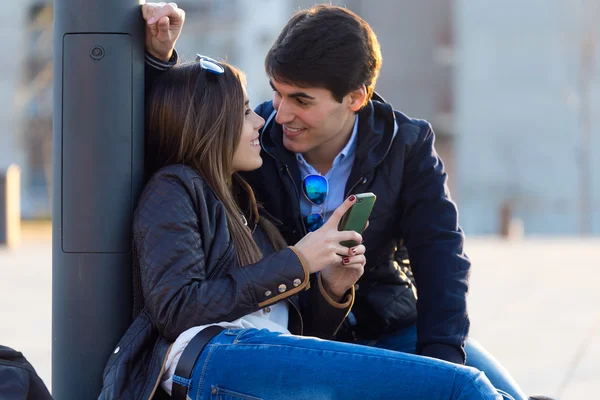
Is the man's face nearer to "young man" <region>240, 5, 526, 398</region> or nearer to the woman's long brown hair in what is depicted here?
"young man" <region>240, 5, 526, 398</region>

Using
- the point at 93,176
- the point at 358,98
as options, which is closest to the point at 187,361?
the point at 93,176

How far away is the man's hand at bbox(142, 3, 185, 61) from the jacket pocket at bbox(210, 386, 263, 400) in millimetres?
1117

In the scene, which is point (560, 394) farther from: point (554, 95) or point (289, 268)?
point (554, 95)

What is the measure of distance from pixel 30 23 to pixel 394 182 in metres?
38.8

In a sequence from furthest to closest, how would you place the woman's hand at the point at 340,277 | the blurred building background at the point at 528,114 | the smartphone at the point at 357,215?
the blurred building background at the point at 528,114 → the woman's hand at the point at 340,277 → the smartphone at the point at 357,215

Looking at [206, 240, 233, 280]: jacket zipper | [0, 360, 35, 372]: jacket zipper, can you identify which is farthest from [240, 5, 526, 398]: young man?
→ [0, 360, 35, 372]: jacket zipper

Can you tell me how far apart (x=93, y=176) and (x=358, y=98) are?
1.13 metres

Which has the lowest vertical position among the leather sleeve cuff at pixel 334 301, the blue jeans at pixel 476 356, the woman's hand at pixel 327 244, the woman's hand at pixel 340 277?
the blue jeans at pixel 476 356

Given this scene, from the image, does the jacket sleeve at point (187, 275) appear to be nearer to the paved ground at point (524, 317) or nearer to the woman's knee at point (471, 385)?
the woman's knee at point (471, 385)

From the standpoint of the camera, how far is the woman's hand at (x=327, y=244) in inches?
106

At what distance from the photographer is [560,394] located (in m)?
4.56

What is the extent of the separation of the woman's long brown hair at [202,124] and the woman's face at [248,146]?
0.04 metres

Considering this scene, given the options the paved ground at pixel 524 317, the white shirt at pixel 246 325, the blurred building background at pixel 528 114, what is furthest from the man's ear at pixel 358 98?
the blurred building background at pixel 528 114

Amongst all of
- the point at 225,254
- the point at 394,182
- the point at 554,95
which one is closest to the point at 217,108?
the point at 225,254
